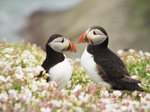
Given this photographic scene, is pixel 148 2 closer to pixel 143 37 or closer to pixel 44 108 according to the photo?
pixel 143 37

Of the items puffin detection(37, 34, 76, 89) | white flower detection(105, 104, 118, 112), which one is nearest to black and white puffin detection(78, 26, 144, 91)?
puffin detection(37, 34, 76, 89)

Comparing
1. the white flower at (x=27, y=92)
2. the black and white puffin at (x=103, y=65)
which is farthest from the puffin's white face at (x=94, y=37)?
the white flower at (x=27, y=92)

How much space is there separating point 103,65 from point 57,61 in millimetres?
1056

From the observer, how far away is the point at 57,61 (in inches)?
219

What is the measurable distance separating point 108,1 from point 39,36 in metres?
11.0

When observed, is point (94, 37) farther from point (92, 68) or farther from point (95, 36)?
point (92, 68)

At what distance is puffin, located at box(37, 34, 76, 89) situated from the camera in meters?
5.38

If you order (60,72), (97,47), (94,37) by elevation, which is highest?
(94,37)

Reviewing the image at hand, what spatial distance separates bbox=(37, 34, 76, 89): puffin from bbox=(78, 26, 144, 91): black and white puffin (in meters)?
0.58

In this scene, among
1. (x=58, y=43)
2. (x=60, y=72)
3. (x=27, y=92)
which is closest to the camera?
(x=27, y=92)

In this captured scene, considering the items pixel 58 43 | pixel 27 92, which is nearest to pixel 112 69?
pixel 58 43

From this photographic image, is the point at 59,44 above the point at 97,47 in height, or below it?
below

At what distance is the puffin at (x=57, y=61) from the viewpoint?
Answer: 5375mm

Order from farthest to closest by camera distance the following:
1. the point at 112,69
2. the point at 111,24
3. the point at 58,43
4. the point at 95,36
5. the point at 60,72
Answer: the point at 111,24, the point at 95,36, the point at 112,69, the point at 58,43, the point at 60,72
